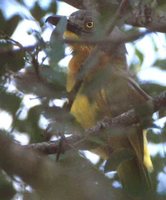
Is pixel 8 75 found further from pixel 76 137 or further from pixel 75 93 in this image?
pixel 76 137

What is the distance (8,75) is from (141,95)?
1478 mm

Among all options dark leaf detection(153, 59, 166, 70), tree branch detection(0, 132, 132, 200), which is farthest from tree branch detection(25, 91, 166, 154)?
tree branch detection(0, 132, 132, 200)

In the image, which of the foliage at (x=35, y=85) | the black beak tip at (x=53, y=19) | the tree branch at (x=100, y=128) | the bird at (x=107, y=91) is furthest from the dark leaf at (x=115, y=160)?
the black beak tip at (x=53, y=19)

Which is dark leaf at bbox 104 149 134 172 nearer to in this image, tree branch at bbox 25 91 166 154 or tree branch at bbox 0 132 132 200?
tree branch at bbox 25 91 166 154

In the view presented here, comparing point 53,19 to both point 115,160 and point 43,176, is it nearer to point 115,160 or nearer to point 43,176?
point 115,160

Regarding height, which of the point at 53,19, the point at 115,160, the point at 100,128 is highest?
the point at 53,19

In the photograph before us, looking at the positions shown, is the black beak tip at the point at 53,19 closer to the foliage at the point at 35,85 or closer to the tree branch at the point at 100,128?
the foliage at the point at 35,85

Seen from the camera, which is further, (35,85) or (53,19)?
(53,19)

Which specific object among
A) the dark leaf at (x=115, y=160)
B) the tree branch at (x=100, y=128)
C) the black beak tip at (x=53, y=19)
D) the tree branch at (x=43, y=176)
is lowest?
the dark leaf at (x=115, y=160)

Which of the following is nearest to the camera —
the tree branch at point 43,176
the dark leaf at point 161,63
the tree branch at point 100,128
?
the tree branch at point 43,176

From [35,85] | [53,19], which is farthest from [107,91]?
[53,19]

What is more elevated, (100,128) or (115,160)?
(100,128)

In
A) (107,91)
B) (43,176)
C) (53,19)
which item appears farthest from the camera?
(53,19)

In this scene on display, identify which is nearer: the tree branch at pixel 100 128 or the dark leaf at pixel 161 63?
the tree branch at pixel 100 128
